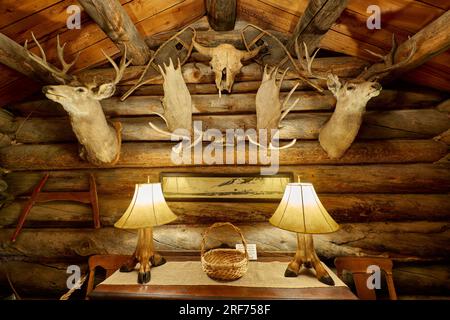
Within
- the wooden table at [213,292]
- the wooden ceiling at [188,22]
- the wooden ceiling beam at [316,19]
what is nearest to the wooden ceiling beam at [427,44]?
the wooden ceiling at [188,22]

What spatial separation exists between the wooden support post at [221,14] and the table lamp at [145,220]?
210cm

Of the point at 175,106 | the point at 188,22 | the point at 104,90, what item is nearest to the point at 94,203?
the point at 104,90

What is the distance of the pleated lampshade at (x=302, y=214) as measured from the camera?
1905 millimetres

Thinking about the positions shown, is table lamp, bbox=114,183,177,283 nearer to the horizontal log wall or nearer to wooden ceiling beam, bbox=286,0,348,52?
the horizontal log wall

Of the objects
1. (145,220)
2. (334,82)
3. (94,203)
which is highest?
(334,82)

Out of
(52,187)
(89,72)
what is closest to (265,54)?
(89,72)

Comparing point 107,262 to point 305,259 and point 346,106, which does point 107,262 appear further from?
point 346,106

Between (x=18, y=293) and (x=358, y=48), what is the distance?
5.07 meters

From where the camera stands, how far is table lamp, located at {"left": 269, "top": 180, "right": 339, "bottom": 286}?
1.91 m

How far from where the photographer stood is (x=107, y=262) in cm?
257

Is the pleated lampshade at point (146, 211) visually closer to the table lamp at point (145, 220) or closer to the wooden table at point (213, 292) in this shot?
the table lamp at point (145, 220)

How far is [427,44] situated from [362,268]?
2200mm

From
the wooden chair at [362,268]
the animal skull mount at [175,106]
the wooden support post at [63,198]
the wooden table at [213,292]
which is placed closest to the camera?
the wooden table at [213,292]

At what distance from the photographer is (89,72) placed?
10.2 ft
